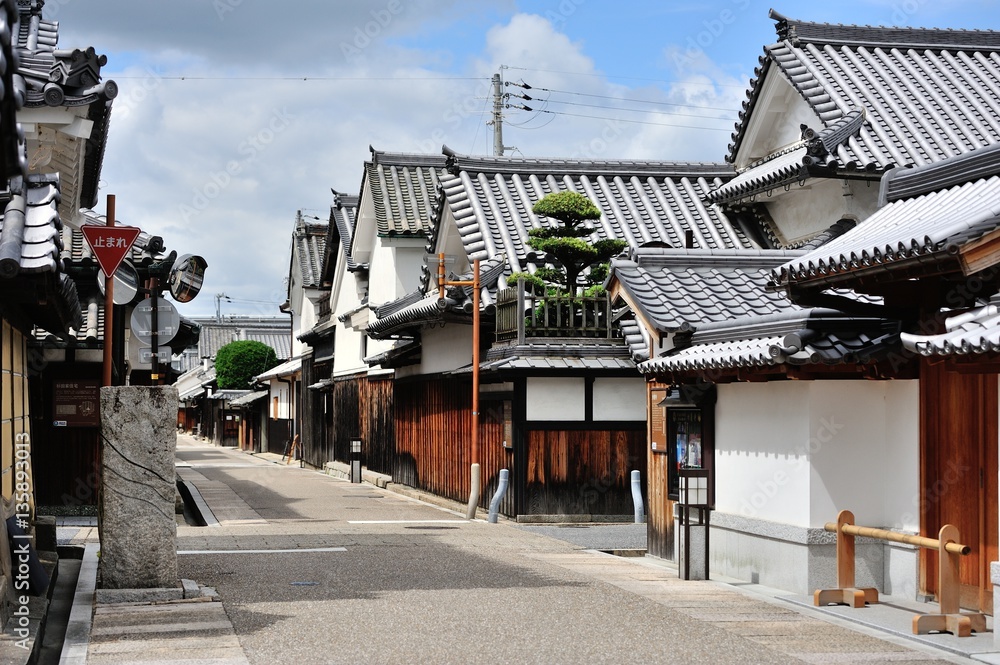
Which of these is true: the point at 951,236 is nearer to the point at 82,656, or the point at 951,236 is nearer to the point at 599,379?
the point at 82,656

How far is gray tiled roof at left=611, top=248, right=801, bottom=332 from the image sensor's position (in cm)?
1509

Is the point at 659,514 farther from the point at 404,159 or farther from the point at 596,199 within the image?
the point at 404,159

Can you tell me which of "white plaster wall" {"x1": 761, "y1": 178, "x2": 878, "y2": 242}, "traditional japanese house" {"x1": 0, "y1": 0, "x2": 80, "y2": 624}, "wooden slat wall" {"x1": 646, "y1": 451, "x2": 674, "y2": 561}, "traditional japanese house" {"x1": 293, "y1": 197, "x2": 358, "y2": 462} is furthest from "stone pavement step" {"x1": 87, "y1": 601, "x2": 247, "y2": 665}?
"traditional japanese house" {"x1": 293, "y1": 197, "x2": 358, "y2": 462}

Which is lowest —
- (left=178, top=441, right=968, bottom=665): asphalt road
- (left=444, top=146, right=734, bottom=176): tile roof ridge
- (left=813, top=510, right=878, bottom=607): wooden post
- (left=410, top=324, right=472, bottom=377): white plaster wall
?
(left=178, top=441, right=968, bottom=665): asphalt road

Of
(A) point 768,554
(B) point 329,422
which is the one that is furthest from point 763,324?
(B) point 329,422

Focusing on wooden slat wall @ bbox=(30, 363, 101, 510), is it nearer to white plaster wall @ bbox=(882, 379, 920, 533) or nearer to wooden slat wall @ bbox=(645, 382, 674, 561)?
wooden slat wall @ bbox=(645, 382, 674, 561)

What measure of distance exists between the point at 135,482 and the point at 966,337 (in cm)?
753

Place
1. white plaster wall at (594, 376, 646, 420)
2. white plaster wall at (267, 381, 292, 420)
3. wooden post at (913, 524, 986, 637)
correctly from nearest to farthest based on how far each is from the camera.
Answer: wooden post at (913, 524, 986, 637)
white plaster wall at (594, 376, 646, 420)
white plaster wall at (267, 381, 292, 420)

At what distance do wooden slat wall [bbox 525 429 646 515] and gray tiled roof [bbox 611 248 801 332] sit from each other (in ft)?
18.9

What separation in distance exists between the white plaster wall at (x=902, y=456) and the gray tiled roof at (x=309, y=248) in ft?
120

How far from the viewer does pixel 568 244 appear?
20812 millimetres

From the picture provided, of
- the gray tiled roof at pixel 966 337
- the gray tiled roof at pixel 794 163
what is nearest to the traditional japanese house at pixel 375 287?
the gray tiled roof at pixel 794 163

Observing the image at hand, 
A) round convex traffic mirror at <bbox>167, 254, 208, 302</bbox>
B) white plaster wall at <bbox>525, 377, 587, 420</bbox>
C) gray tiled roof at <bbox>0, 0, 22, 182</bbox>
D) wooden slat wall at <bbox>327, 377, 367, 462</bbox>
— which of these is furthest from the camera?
wooden slat wall at <bbox>327, 377, 367, 462</bbox>

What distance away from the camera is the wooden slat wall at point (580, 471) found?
21203mm
